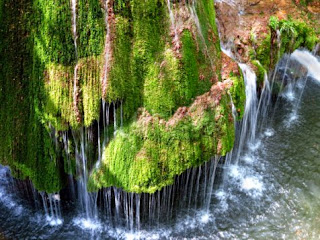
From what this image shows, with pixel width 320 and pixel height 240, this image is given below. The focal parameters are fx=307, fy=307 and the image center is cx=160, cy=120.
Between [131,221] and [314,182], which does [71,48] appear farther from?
[314,182]

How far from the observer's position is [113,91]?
234 inches

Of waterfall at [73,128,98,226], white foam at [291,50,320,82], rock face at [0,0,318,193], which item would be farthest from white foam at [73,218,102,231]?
white foam at [291,50,320,82]

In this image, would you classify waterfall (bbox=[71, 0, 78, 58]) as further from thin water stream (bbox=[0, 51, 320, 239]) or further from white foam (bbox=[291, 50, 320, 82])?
white foam (bbox=[291, 50, 320, 82])

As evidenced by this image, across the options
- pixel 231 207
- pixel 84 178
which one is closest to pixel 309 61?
pixel 231 207

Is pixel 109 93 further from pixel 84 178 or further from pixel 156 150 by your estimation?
pixel 84 178

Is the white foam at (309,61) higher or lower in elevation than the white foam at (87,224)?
higher

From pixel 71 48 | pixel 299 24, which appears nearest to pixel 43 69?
pixel 71 48

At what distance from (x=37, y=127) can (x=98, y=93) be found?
1472 mm

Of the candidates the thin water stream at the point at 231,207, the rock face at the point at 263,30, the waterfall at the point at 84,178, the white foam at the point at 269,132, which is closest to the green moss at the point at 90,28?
the waterfall at the point at 84,178

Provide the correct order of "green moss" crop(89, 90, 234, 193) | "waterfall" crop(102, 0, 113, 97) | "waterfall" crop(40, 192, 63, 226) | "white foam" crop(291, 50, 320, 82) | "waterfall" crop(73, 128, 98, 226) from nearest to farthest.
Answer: "waterfall" crop(102, 0, 113, 97)
"green moss" crop(89, 90, 234, 193)
"waterfall" crop(73, 128, 98, 226)
"waterfall" crop(40, 192, 63, 226)
"white foam" crop(291, 50, 320, 82)

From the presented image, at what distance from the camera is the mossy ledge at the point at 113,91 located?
579 cm

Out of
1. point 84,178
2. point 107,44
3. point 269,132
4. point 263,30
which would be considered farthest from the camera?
point 269,132

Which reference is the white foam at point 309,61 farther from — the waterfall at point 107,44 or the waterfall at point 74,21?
the waterfall at point 74,21

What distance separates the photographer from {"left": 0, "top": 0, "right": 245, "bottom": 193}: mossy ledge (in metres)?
5.79
